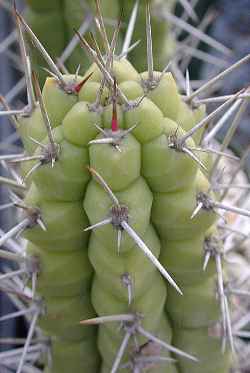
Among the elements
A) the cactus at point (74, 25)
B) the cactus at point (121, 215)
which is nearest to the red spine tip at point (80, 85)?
the cactus at point (121, 215)

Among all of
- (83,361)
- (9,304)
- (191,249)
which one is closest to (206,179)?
(191,249)

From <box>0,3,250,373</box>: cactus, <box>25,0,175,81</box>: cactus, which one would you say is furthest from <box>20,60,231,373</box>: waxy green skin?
<box>25,0,175,81</box>: cactus

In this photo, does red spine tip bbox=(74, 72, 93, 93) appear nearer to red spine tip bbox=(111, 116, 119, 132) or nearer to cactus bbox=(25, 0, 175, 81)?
red spine tip bbox=(111, 116, 119, 132)

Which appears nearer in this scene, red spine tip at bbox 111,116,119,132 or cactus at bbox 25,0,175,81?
red spine tip at bbox 111,116,119,132

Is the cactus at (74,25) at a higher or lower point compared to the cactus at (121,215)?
higher

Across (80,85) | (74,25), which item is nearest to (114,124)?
(80,85)

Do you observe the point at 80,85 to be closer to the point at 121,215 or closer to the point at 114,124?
the point at 114,124

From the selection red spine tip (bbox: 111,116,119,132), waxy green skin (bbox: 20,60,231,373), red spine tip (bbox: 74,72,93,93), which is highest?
red spine tip (bbox: 74,72,93,93)

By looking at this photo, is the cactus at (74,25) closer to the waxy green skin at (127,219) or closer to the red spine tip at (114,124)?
the waxy green skin at (127,219)

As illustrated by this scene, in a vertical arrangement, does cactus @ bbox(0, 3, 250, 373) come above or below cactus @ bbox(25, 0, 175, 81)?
below
